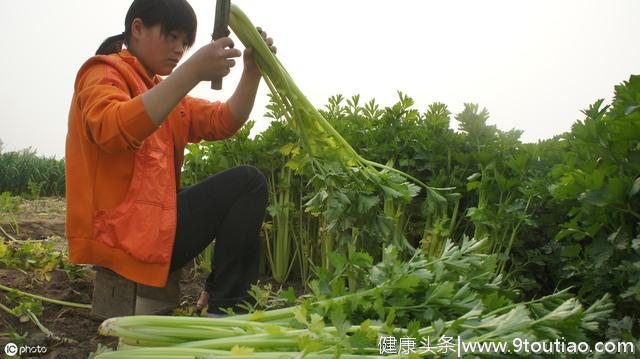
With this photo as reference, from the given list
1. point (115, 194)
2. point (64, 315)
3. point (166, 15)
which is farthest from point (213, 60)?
point (64, 315)

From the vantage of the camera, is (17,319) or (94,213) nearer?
(94,213)

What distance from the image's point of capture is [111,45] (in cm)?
301

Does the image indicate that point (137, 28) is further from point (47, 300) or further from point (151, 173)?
point (47, 300)

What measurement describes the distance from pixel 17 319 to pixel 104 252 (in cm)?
82

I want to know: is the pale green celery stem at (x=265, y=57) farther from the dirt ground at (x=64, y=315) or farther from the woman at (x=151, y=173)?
the dirt ground at (x=64, y=315)

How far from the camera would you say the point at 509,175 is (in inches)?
132

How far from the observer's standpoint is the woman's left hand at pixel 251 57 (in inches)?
112

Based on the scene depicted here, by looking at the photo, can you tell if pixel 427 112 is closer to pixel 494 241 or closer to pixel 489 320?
pixel 494 241

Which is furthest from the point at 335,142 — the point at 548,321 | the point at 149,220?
the point at 548,321

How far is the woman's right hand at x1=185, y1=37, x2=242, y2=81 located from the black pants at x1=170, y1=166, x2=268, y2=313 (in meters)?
0.68

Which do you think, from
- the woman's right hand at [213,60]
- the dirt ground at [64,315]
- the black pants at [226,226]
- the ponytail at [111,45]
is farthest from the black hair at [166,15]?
the dirt ground at [64,315]

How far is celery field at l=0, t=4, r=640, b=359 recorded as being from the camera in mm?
2016

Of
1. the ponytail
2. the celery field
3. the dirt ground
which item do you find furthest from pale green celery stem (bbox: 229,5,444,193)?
the dirt ground

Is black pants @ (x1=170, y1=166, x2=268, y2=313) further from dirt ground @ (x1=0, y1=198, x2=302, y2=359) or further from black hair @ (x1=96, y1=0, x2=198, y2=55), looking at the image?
black hair @ (x1=96, y1=0, x2=198, y2=55)
